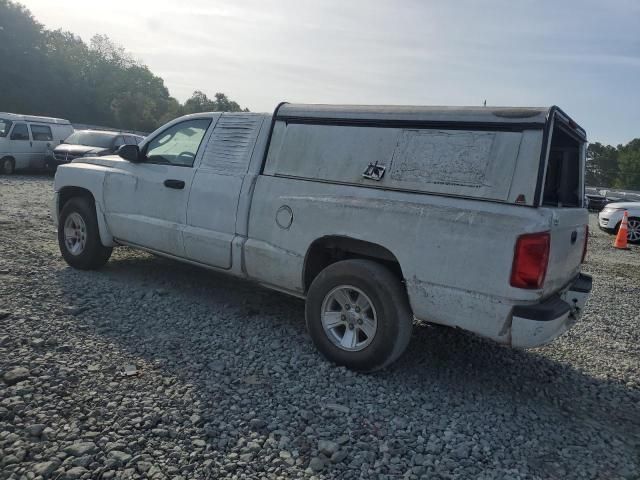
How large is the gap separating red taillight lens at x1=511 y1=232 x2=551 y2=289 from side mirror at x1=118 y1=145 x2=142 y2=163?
13.4 ft

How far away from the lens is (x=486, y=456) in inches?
119

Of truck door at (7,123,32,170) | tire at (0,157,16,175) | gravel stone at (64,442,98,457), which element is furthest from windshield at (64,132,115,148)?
gravel stone at (64,442,98,457)

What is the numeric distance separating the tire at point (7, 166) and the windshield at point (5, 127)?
766 mm

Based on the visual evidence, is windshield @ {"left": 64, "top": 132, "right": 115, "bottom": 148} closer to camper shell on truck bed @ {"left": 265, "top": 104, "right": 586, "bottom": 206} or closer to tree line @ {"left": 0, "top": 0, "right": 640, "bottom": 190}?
camper shell on truck bed @ {"left": 265, "top": 104, "right": 586, "bottom": 206}

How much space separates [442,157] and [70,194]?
462 centimetres

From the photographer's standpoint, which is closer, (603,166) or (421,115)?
(421,115)

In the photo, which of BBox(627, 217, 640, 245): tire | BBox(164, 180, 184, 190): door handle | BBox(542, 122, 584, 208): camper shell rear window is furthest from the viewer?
BBox(627, 217, 640, 245): tire

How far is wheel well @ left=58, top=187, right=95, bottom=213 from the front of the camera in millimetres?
5951

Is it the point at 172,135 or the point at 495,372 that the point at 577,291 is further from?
the point at 172,135

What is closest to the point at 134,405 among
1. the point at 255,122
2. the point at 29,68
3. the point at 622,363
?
the point at 255,122

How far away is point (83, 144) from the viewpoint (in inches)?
643

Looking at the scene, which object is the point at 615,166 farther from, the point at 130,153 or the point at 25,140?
the point at 130,153

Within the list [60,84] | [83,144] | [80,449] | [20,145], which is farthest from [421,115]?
[60,84]

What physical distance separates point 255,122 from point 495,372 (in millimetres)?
3112
